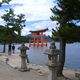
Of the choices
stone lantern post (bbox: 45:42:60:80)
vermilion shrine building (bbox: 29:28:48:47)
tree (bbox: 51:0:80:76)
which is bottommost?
stone lantern post (bbox: 45:42:60:80)

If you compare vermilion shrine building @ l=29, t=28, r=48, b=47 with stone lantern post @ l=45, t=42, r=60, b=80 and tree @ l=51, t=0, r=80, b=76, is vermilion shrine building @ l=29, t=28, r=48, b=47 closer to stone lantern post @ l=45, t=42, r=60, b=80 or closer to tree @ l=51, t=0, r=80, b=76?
tree @ l=51, t=0, r=80, b=76

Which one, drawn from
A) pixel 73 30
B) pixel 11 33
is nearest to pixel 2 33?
pixel 11 33

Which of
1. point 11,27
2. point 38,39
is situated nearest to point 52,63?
point 11,27

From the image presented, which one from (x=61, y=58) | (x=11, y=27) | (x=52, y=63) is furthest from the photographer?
(x=11, y=27)

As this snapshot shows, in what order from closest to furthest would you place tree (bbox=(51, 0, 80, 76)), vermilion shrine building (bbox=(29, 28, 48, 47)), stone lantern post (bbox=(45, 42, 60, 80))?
stone lantern post (bbox=(45, 42, 60, 80)) < tree (bbox=(51, 0, 80, 76)) < vermilion shrine building (bbox=(29, 28, 48, 47))

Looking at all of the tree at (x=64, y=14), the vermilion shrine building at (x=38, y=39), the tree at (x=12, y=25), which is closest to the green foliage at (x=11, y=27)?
the tree at (x=12, y=25)

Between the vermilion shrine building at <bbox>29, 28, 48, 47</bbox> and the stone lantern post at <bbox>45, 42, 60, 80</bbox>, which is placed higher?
the vermilion shrine building at <bbox>29, 28, 48, 47</bbox>

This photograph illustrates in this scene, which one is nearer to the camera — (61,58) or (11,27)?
(61,58)

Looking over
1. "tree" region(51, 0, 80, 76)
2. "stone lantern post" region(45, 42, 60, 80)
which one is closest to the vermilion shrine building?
"tree" region(51, 0, 80, 76)

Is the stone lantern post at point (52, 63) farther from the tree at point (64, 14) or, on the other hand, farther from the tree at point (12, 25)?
the tree at point (12, 25)

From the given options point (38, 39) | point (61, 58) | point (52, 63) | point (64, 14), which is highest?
point (38, 39)

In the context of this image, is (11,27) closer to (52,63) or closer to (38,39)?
(52,63)

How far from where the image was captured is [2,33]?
3831 cm

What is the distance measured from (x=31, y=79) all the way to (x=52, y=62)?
283 cm
